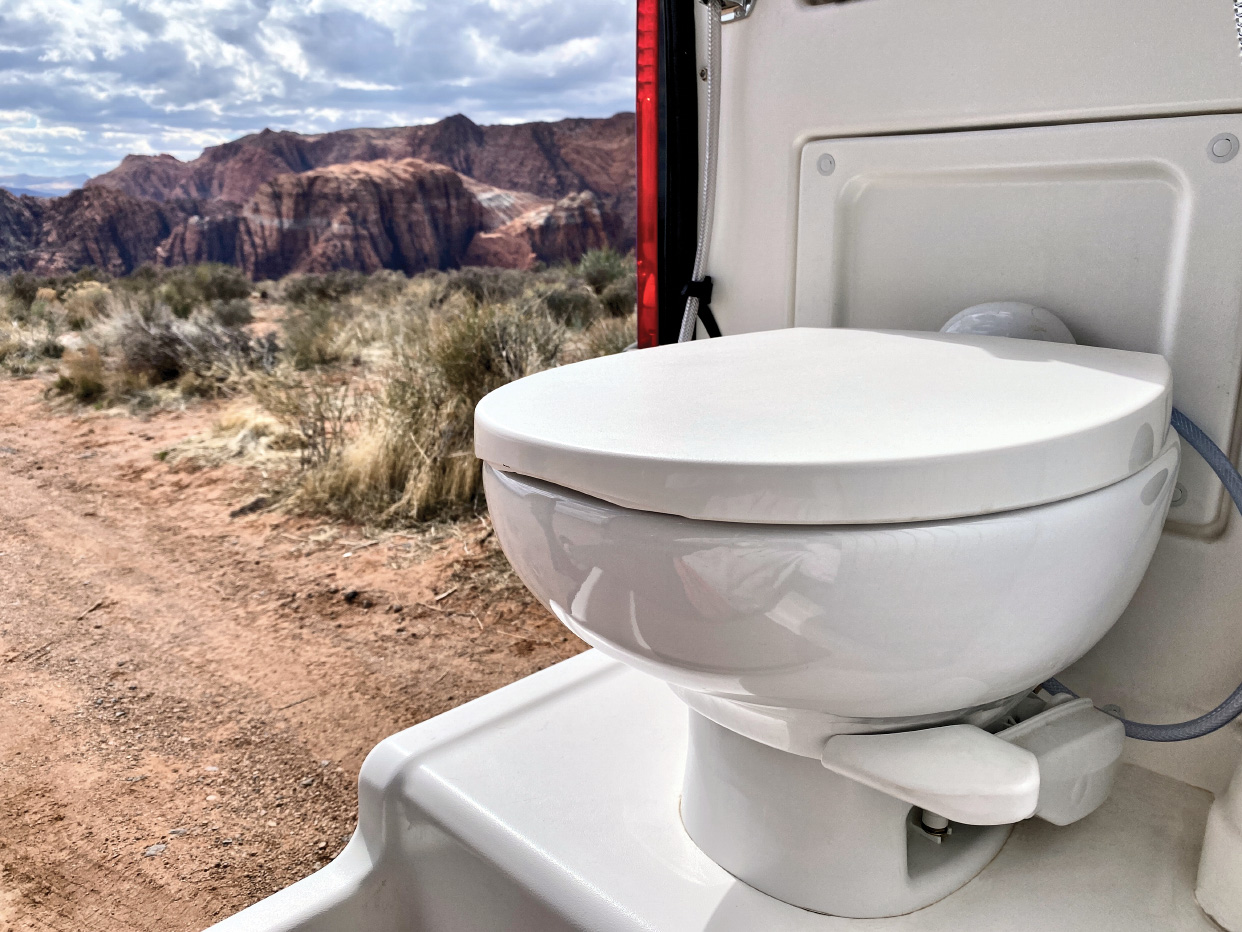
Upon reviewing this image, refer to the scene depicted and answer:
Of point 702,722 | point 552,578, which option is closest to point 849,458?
point 552,578

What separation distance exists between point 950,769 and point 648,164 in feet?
2.31

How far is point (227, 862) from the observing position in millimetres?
1123

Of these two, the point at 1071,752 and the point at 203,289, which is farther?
the point at 203,289

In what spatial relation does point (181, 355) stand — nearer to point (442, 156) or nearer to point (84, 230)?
point (84, 230)

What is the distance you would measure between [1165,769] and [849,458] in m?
0.61

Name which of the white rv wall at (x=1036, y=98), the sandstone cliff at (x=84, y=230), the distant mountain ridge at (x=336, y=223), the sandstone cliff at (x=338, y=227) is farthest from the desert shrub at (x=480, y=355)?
the sandstone cliff at (x=338, y=227)

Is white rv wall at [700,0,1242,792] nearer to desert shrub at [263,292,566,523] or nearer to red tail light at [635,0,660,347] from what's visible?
red tail light at [635,0,660,347]

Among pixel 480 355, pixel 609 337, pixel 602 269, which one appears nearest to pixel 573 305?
pixel 609 337

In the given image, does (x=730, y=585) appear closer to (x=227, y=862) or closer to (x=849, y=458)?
(x=849, y=458)

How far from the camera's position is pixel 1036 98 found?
2.28ft

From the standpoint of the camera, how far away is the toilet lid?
356 mm

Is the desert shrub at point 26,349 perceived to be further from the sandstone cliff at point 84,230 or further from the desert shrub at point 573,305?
the sandstone cliff at point 84,230

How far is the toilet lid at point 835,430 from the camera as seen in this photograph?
0.36 meters

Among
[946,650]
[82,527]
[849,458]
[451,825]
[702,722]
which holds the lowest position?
[82,527]
